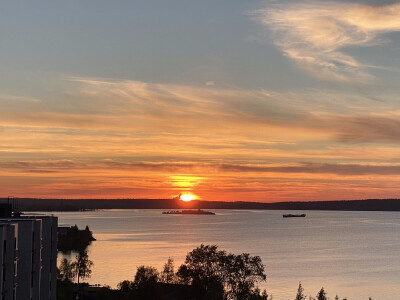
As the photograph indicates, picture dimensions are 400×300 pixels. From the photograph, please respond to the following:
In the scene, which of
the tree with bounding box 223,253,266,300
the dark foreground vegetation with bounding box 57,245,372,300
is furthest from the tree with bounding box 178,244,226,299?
the tree with bounding box 223,253,266,300

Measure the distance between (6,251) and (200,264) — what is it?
184ft

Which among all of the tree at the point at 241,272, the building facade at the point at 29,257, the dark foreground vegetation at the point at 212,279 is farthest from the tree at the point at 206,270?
the building facade at the point at 29,257

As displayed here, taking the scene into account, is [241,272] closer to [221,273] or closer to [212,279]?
[221,273]

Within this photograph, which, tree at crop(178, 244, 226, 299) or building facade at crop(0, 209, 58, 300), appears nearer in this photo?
building facade at crop(0, 209, 58, 300)

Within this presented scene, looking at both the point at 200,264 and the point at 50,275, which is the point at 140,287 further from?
the point at 50,275

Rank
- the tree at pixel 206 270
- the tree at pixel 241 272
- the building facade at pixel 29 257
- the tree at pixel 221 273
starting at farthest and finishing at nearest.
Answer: the tree at pixel 206 270 → the tree at pixel 221 273 → the tree at pixel 241 272 → the building facade at pixel 29 257

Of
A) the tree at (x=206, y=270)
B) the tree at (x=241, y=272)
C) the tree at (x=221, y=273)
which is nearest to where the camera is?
the tree at (x=241, y=272)

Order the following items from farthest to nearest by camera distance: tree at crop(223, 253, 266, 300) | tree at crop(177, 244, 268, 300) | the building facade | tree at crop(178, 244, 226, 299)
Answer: tree at crop(178, 244, 226, 299)
tree at crop(177, 244, 268, 300)
tree at crop(223, 253, 266, 300)
the building facade

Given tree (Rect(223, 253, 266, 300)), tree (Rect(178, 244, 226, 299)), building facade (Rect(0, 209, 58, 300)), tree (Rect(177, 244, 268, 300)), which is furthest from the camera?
tree (Rect(178, 244, 226, 299))

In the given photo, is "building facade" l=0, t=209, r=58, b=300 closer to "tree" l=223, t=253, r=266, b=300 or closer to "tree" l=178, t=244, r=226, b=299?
"tree" l=223, t=253, r=266, b=300

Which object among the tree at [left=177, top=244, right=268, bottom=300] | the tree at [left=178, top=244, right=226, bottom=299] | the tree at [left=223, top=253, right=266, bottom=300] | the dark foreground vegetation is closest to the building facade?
the dark foreground vegetation

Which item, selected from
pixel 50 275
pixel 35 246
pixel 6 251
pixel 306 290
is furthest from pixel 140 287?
pixel 306 290

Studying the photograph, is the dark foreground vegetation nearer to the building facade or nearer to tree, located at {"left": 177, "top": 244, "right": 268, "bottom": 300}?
tree, located at {"left": 177, "top": 244, "right": 268, "bottom": 300}

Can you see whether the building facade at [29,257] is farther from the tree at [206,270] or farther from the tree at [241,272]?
the tree at [206,270]
